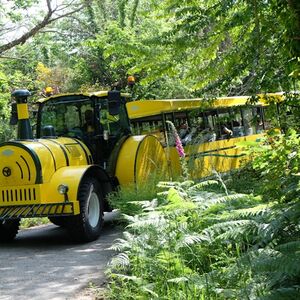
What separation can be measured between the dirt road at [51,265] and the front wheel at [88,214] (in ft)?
0.54

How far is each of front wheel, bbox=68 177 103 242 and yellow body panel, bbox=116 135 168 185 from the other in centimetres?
98

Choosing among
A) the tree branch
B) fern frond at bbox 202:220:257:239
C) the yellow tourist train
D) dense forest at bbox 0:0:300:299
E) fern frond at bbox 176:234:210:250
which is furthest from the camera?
the tree branch

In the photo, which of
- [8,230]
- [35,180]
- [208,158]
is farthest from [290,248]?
[208,158]

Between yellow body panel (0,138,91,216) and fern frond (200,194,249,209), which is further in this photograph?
yellow body panel (0,138,91,216)

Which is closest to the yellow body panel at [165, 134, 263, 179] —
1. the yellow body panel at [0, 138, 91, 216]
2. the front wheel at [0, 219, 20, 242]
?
the yellow body panel at [0, 138, 91, 216]

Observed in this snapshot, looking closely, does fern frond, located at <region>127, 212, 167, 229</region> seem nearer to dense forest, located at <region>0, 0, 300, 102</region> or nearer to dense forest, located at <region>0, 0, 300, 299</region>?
dense forest, located at <region>0, 0, 300, 299</region>

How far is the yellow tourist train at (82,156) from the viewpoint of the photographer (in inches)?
337

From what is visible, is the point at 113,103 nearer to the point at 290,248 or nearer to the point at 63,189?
the point at 63,189

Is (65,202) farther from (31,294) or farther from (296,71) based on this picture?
(296,71)

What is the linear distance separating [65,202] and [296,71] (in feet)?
19.6

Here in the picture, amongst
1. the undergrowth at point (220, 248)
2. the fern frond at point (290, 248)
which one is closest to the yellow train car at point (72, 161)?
the undergrowth at point (220, 248)

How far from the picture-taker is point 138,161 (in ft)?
33.3

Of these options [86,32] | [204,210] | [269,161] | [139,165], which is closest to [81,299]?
[204,210]

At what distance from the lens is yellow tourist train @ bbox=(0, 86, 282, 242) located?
8555mm
